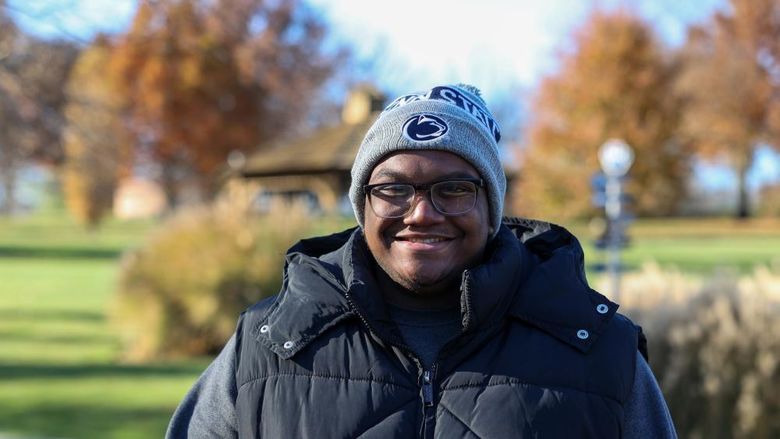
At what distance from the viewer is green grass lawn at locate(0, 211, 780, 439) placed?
33.2 ft

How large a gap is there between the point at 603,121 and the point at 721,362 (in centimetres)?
4278

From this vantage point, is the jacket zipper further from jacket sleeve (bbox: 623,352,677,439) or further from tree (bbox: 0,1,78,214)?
tree (bbox: 0,1,78,214)

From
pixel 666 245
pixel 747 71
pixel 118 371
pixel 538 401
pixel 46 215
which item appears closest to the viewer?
pixel 538 401

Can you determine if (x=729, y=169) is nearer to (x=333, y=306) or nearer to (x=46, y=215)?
(x=46, y=215)

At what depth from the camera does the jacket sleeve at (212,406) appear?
7.84 feet

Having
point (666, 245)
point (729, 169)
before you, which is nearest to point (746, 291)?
point (666, 245)

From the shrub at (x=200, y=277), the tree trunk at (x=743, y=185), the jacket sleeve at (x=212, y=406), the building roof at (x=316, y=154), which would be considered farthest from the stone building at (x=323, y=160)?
the tree trunk at (x=743, y=185)

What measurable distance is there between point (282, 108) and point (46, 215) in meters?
34.9

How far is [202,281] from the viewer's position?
1445cm

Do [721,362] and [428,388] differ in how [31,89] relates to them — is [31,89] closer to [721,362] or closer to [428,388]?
[721,362]

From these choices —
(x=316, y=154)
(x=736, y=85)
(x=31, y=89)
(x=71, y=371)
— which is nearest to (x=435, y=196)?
(x=31, y=89)

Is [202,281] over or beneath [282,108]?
beneath

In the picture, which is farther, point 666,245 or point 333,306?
point 666,245

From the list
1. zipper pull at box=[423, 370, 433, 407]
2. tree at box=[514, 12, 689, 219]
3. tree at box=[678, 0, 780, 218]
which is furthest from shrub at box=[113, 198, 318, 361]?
tree at box=[678, 0, 780, 218]
